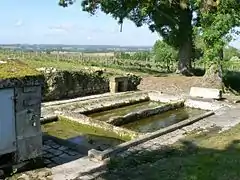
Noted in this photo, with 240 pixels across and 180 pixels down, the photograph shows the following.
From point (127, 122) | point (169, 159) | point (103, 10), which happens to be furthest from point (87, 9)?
point (169, 159)

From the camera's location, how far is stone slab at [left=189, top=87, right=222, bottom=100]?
69.9 feet

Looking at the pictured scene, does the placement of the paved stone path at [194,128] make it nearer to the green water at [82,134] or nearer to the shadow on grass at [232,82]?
the green water at [82,134]

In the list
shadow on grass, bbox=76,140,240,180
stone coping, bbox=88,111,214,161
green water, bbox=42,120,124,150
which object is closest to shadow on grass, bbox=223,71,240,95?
stone coping, bbox=88,111,214,161

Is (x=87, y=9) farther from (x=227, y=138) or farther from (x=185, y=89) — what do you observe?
(x=227, y=138)

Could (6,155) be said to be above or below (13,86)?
below

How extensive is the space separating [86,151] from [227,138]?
459 centimetres

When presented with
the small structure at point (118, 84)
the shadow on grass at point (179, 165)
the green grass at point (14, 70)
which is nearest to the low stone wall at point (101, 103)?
the small structure at point (118, 84)

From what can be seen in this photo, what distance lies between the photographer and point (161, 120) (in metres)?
17.4

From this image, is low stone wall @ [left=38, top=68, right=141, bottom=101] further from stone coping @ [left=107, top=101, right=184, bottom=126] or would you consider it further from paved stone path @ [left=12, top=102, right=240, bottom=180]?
paved stone path @ [left=12, top=102, right=240, bottom=180]

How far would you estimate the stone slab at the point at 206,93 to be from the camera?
69.9ft

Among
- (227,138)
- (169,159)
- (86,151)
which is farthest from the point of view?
(227,138)

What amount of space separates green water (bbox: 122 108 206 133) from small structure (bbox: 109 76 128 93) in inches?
179

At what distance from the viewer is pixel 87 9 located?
2953 cm

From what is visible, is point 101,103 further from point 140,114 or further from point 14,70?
point 14,70
